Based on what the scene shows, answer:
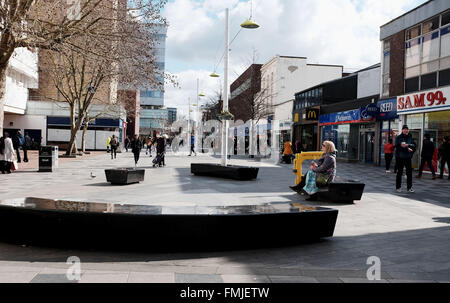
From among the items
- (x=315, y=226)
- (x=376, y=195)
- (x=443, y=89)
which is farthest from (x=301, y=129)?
(x=315, y=226)

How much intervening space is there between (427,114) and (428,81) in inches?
64.6

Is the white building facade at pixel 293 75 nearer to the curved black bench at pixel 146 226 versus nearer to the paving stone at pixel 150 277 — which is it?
the curved black bench at pixel 146 226

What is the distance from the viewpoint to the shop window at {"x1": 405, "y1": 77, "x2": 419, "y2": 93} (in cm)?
2129

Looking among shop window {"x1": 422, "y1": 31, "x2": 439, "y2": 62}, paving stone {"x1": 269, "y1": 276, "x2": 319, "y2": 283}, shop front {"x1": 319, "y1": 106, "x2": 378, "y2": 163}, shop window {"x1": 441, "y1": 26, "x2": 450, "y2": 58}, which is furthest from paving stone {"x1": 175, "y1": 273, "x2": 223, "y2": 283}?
shop front {"x1": 319, "y1": 106, "x2": 378, "y2": 163}

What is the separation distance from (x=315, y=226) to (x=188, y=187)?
7055mm

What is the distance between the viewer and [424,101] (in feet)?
65.7

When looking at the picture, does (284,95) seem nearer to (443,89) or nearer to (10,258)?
(443,89)

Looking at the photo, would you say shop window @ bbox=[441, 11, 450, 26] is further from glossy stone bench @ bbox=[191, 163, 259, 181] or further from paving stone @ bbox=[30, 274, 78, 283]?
paving stone @ bbox=[30, 274, 78, 283]

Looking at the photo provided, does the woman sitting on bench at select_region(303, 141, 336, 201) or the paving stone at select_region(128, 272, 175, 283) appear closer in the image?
the paving stone at select_region(128, 272, 175, 283)

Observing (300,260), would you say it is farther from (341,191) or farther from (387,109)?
(387,109)

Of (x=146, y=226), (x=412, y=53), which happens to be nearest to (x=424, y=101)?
(x=412, y=53)

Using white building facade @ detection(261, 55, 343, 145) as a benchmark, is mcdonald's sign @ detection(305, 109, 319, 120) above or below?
below

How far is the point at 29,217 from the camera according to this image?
16.9 feet

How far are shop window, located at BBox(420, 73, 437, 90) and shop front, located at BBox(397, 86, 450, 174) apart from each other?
1.30 feet
